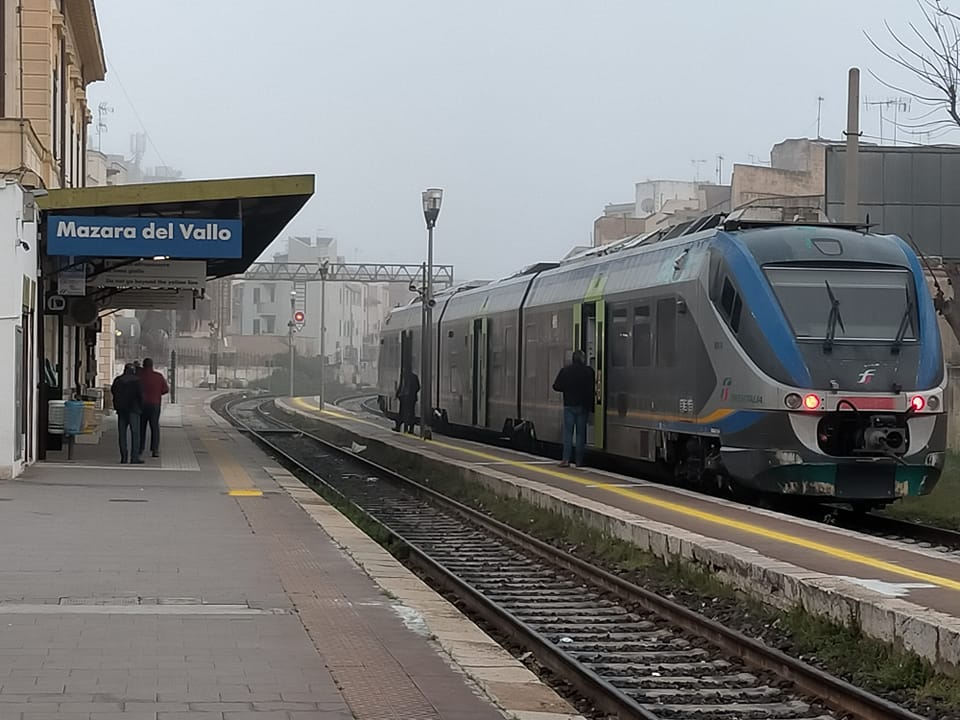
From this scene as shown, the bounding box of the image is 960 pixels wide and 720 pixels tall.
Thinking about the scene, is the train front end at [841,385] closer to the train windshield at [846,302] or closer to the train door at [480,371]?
the train windshield at [846,302]

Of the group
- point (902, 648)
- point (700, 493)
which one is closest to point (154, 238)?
point (700, 493)

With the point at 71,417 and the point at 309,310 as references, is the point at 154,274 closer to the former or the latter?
the point at 71,417

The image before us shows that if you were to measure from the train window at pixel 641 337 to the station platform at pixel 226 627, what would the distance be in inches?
178

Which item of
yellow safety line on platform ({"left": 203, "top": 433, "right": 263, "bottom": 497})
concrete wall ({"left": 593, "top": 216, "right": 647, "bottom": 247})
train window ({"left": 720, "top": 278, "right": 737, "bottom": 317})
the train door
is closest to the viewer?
train window ({"left": 720, "top": 278, "right": 737, "bottom": 317})

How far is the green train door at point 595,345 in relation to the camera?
20.0 meters

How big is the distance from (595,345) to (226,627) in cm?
1246

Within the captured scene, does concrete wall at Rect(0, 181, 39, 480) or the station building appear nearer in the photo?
concrete wall at Rect(0, 181, 39, 480)

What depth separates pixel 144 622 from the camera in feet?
28.3

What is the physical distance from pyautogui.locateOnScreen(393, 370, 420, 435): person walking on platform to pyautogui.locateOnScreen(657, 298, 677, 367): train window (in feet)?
55.1

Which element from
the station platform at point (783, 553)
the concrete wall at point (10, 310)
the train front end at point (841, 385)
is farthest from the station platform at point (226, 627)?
the train front end at point (841, 385)

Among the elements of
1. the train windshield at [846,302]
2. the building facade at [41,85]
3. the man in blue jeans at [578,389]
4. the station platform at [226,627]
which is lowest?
the station platform at [226,627]

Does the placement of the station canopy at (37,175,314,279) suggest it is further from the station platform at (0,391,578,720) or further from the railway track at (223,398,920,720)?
the railway track at (223,398,920,720)

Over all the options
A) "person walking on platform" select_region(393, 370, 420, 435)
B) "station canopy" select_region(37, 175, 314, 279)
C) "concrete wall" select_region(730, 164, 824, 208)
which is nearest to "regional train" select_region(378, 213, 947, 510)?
"station canopy" select_region(37, 175, 314, 279)

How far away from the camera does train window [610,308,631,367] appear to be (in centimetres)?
1889
